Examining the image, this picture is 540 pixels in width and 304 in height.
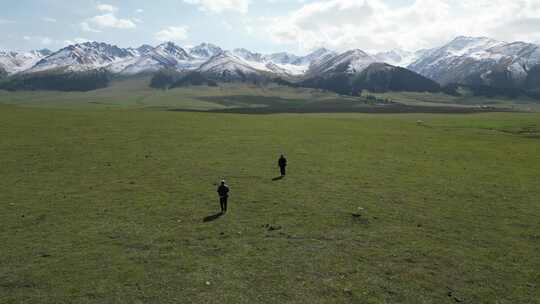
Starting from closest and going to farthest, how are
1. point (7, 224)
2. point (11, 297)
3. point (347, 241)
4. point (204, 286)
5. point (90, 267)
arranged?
point (11, 297) < point (204, 286) < point (90, 267) < point (347, 241) < point (7, 224)

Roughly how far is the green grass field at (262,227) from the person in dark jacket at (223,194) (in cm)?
81

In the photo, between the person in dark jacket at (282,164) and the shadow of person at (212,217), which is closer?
the shadow of person at (212,217)

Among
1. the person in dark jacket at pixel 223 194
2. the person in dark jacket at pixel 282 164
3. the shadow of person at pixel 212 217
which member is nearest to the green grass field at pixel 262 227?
the shadow of person at pixel 212 217

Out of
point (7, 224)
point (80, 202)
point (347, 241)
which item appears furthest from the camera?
point (80, 202)

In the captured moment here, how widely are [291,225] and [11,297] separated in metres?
15.9

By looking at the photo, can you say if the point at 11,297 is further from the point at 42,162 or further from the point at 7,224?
the point at 42,162

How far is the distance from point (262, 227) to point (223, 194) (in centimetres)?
429

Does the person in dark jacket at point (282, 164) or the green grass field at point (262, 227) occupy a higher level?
the person in dark jacket at point (282, 164)

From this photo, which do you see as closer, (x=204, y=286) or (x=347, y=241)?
(x=204, y=286)

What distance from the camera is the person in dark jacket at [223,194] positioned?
28844 millimetres

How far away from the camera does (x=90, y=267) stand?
68.1 ft

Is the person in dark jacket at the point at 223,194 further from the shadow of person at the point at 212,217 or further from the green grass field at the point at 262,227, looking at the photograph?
the green grass field at the point at 262,227

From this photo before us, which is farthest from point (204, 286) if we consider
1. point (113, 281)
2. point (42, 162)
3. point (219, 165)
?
A: point (42, 162)

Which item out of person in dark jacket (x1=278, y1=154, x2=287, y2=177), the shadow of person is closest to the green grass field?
the shadow of person
